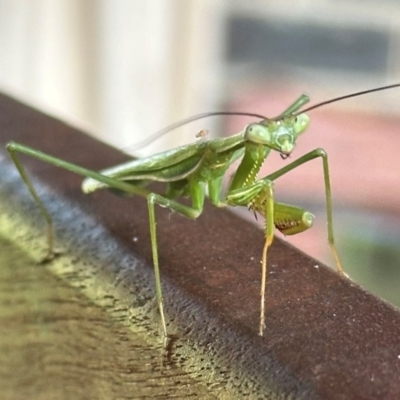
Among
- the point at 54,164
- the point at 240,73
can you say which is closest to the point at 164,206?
the point at 54,164

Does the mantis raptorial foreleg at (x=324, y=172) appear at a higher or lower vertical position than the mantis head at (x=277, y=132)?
lower

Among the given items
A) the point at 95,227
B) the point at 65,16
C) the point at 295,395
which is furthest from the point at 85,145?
the point at 65,16

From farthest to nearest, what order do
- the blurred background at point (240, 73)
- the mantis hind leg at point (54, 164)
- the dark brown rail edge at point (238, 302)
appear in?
the blurred background at point (240, 73)
the mantis hind leg at point (54, 164)
the dark brown rail edge at point (238, 302)

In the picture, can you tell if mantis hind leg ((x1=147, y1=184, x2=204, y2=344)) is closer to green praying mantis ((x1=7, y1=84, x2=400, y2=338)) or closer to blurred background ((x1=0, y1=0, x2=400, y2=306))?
green praying mantis ((x1=7, y1=84, x2=400, y2=338))

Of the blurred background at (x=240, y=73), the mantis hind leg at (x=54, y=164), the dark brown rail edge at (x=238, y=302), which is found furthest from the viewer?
the blurred background at (x=240, y=73)

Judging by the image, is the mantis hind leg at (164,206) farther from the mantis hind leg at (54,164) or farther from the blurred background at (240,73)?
the blurred background at (240,73)

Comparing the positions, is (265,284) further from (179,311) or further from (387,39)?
(387,39)

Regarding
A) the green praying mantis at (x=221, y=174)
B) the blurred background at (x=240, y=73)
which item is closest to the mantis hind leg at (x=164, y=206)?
the green praying mantis at (x=221, y=174)
